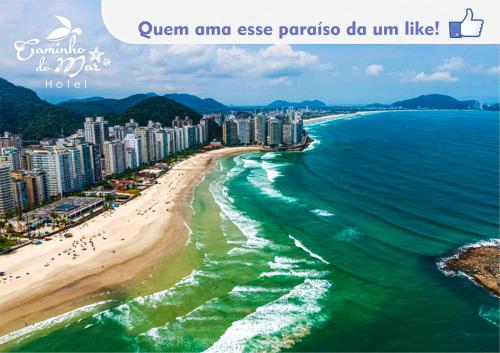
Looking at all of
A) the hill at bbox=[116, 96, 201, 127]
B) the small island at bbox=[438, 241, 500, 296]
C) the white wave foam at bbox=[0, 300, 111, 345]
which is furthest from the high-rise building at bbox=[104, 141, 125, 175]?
the hill at bbox=[116, 96, 201, 127]

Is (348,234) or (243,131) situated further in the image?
(243,131)

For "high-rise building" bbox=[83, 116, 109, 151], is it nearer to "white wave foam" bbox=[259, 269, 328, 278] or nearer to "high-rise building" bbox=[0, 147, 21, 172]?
"high-rise building" bbox=[0, 147, 21, 172]

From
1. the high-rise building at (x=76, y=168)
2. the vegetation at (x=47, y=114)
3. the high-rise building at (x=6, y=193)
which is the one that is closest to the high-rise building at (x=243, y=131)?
the vegetation at (x=47, y=114)

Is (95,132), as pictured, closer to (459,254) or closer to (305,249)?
(305,249)

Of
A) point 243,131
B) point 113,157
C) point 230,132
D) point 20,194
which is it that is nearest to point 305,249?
point 20,194

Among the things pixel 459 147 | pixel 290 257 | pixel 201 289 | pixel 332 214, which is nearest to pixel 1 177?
pixel 201 289

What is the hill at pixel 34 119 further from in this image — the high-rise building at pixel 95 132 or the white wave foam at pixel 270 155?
the white wave foam at pixel 270 155
